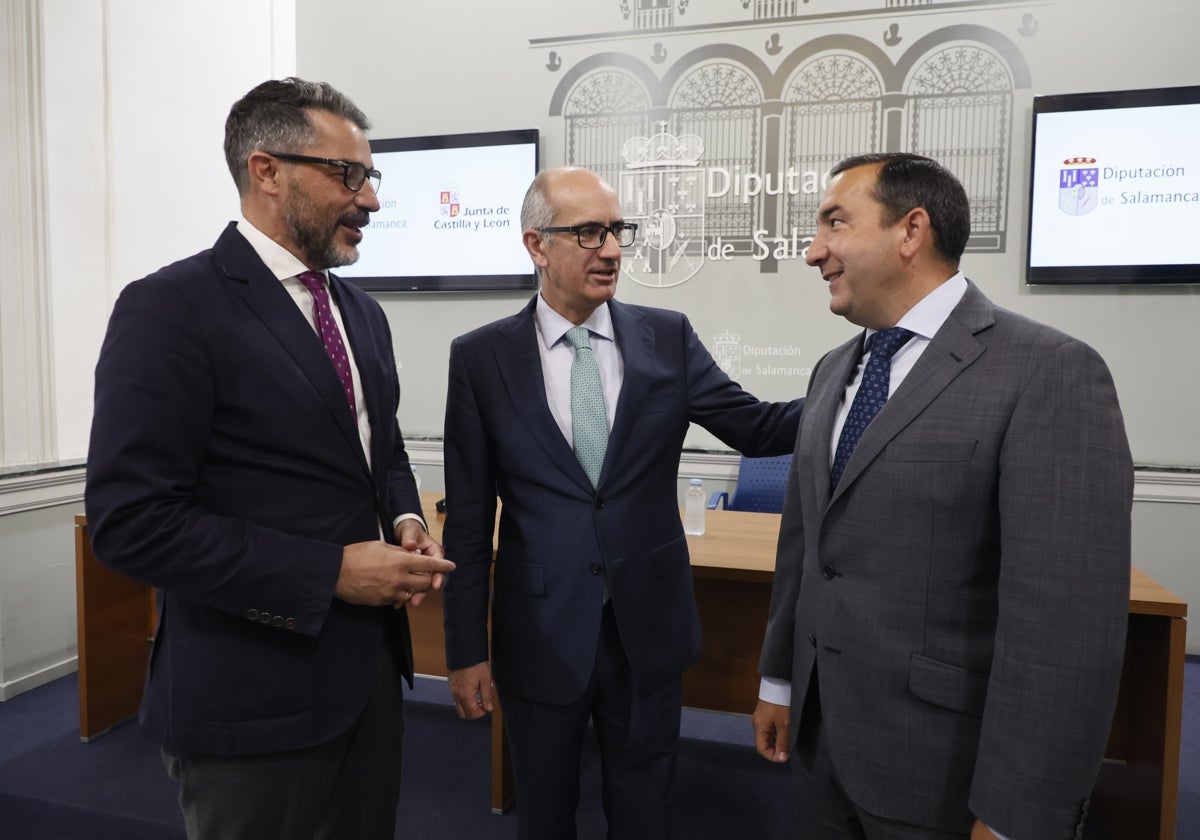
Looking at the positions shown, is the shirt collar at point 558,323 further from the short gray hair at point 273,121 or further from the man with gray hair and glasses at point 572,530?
the short gray hair at point 273,121

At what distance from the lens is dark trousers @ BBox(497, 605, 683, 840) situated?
1639mm

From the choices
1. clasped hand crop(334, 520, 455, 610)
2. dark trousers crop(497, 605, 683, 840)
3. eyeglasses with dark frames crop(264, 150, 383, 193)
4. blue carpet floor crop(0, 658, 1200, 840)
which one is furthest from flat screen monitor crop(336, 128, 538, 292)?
clasped hand crop(334, 520, 455, 610)

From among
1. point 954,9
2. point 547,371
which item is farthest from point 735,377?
point 547,371

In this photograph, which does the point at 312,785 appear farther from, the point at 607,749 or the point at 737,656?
the point at 737,656

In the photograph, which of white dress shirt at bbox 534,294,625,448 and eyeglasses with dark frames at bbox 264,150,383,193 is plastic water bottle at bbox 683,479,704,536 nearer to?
white dress shirt at bbox 534,294,625,448

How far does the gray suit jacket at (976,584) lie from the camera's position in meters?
1.04

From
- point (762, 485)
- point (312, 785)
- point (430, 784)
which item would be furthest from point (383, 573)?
point (762, 485)

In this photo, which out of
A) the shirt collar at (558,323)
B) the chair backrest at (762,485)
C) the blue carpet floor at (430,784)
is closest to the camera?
the shirt collar at (558,323)

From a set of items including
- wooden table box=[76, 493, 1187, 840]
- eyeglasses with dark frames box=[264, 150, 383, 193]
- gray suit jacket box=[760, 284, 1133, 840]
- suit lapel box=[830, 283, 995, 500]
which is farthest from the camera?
wooden table box=[76, 493, 1187, 840]

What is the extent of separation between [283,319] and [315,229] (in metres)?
0.20

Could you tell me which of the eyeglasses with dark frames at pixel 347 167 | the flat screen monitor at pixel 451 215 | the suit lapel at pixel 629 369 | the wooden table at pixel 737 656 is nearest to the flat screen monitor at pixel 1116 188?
the wooden table at pixel 737 656

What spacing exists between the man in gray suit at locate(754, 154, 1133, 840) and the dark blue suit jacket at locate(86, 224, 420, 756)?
0.82m

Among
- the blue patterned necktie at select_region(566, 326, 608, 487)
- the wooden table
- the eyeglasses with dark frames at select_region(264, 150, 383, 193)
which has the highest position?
the eyeglasses with dark frames at select_region(264, 150, 383, 193)

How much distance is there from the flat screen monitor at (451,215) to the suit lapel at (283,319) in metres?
3.11
